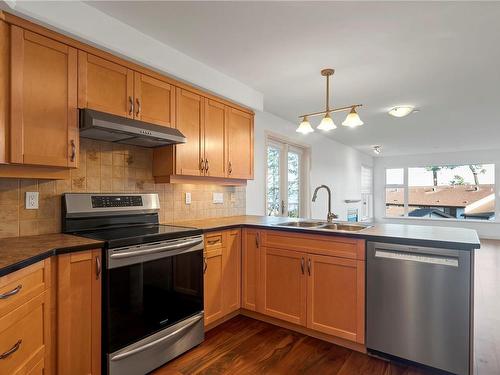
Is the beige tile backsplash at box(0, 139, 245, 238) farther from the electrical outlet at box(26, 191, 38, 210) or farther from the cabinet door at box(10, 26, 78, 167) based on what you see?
the cabinet door at box(10, 26, 78, 167)

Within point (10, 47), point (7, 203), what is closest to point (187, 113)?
point (10, 47)

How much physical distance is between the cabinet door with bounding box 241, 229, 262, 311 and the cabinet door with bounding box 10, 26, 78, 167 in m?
1.58

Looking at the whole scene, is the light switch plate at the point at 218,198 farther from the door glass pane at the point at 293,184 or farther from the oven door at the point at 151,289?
the door glass pane at the point at 293,184

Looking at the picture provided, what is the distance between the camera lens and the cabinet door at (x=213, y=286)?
2.44m

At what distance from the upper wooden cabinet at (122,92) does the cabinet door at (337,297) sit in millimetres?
1742

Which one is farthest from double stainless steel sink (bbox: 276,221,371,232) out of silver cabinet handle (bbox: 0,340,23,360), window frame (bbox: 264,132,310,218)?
silver cabinet handle (bbox: 0,340,23,360)

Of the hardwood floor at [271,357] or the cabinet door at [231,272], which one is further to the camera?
the cabinet door at [231,272]

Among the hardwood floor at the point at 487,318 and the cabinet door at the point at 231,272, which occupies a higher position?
the cabinet door at the point at 231,272

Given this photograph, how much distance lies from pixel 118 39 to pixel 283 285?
233 cm

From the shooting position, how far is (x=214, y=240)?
2521mm

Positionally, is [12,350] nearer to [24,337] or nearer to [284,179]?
[24,337]

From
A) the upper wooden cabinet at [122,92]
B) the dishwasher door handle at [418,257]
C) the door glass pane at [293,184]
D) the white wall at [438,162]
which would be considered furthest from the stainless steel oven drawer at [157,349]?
the white wall at [438,162]

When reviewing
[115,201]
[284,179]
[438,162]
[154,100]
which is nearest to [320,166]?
[284,179]

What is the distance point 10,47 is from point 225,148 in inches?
73.3
